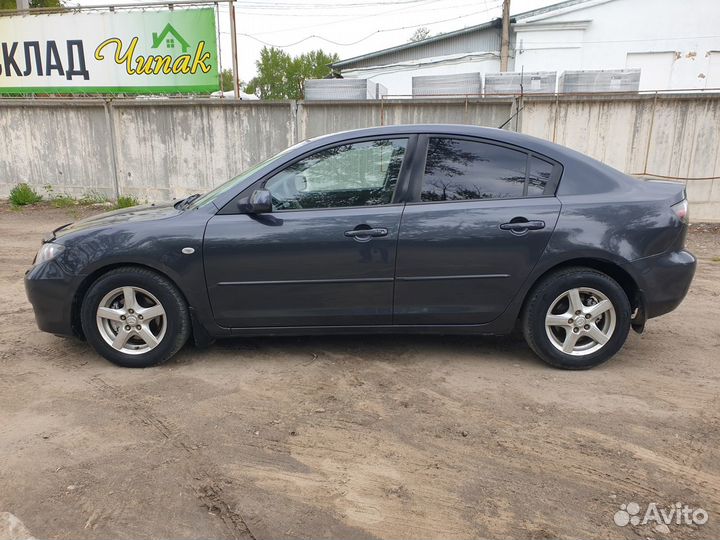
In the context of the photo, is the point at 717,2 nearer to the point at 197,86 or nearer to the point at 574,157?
the point at 197,86

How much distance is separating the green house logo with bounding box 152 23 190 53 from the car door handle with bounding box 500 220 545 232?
9997 mm

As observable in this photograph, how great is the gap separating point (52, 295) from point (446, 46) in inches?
999

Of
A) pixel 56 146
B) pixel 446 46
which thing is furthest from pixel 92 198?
pixel 446 46

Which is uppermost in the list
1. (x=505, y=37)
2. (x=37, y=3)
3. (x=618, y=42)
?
(x=37, y=3)

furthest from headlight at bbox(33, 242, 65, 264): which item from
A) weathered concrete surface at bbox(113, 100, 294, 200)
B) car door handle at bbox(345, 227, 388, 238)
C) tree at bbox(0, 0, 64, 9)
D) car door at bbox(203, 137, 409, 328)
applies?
tree at bbox(0, 0, 64, 9)

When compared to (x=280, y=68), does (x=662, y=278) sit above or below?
below

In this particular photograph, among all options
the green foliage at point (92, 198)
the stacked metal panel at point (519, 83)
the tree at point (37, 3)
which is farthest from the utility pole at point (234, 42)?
the tree at point (37, 3)

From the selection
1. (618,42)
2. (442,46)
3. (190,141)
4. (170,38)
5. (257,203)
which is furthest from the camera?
(442,46)

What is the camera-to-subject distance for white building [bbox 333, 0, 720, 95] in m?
20.3

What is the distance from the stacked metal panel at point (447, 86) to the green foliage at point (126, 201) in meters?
6.04

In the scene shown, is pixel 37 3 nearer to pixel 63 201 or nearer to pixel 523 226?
pixel 63 201

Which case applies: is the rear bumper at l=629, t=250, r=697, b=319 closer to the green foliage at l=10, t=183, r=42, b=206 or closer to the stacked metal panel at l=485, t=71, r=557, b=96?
the stacked metal panel at l=485, t=71, r=557, b=96

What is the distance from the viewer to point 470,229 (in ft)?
11.9

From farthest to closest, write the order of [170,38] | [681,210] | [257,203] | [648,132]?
[170,38], [648,132], [681,210], [257,203]
